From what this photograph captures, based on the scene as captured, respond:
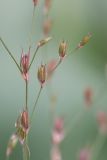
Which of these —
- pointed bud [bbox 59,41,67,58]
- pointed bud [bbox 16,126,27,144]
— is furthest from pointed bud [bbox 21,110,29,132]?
pointed bud [bbox 59,41,67,58]

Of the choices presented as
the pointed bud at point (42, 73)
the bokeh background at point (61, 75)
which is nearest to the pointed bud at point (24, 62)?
the pointed bud at point (42, 73)

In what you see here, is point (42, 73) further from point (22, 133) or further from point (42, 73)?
point (22, 133)

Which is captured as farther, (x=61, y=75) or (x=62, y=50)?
(x=61, y=75)

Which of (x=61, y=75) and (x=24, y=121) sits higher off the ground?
(x=24, y=121)

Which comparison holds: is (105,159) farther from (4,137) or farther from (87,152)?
(87,152)

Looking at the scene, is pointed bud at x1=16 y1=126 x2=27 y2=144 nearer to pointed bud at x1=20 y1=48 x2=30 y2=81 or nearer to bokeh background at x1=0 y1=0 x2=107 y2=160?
pointed bud at x1=20 y1=48 x2=30 y2=81

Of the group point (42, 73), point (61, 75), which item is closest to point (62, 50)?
point (42, 73)

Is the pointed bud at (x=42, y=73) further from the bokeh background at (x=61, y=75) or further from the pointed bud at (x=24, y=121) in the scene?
the bokeh background at (x=61, y=75)

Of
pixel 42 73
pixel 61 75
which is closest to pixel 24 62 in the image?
pixel 42 73
